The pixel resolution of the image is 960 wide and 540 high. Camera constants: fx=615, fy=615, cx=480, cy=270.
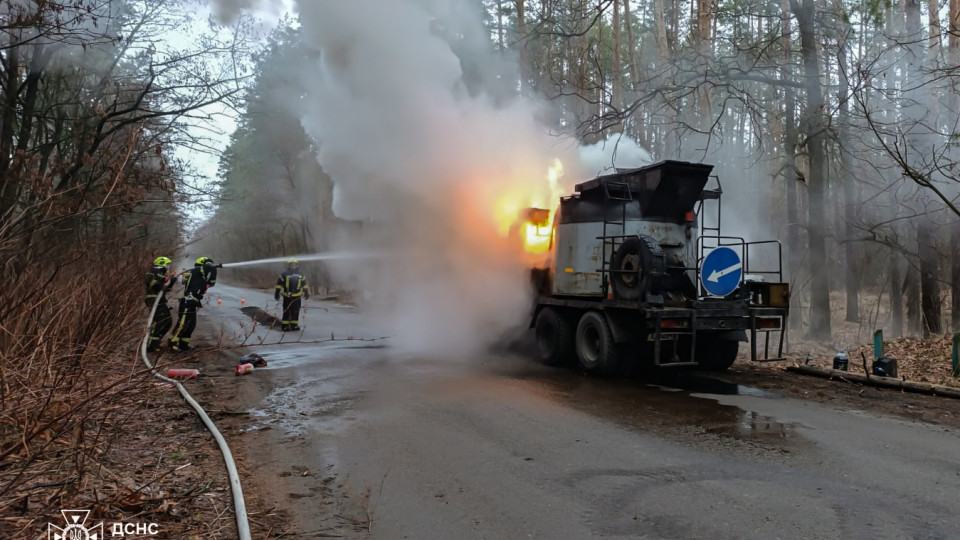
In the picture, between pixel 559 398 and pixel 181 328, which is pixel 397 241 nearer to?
pixel 181 328

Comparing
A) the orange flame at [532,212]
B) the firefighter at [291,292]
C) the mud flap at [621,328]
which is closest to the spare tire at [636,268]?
the mud flap at [621,328]

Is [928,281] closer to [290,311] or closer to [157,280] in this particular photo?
[290,311]

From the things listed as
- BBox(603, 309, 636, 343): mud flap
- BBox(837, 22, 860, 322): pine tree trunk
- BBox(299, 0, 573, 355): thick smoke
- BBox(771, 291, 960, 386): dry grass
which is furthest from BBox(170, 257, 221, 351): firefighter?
BBox(837, 22, 860, 322): pine tree trunk

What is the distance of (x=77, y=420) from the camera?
3469 mm

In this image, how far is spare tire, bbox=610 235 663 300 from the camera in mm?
8023

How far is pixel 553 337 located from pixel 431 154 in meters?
4.24

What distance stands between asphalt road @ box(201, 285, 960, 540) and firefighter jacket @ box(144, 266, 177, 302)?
11.0ft

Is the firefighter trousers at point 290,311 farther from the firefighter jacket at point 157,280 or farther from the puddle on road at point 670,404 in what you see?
the puddle on road at point 670,404

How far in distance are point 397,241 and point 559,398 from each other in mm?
6312

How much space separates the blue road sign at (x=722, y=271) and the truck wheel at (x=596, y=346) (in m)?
1.51

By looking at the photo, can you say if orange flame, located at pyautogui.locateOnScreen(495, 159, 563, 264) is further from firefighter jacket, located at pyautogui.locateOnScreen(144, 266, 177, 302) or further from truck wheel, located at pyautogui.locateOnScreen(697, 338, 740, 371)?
firefighter jacket, located at pyautogui.locateOnScreen(144, 266, 177, 302)

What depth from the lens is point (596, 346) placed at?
9.14m

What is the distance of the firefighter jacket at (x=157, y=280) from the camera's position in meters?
10.4

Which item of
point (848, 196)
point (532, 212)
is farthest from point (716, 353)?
point (848, 196)
